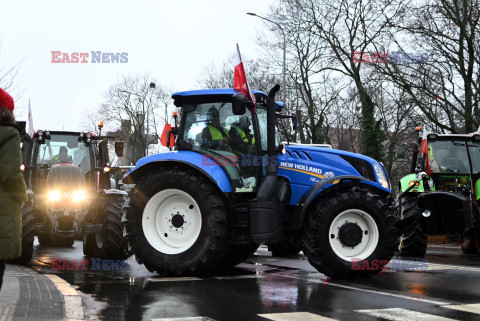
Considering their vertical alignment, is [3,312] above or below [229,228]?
below

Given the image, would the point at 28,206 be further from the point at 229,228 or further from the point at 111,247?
the point at 229,228

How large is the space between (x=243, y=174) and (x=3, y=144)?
5.02 meters

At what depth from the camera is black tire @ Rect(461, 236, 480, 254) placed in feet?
47.8

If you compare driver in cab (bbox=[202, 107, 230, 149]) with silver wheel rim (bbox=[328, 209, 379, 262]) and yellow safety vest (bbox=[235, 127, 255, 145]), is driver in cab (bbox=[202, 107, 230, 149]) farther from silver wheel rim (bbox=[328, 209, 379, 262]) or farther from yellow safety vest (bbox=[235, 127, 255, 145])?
silver wheel rim (bbox=[328, 209, 379, 262])

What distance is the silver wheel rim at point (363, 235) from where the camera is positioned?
9.14 meters

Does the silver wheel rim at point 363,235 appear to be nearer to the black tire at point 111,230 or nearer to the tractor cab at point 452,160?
the black tire at point 111,230

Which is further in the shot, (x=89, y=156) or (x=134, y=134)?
(x=134, y=134)

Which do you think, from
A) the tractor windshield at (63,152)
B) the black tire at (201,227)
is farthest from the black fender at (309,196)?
the tractor windshield at (63,152)

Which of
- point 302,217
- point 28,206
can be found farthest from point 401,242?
point 28,206

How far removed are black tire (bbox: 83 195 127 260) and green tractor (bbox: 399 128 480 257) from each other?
477cm

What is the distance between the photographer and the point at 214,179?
30.2 feet

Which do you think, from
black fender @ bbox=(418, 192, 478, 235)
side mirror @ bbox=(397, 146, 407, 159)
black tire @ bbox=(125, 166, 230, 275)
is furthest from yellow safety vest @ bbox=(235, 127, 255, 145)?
side mirror @ bbox=(397, 146, 407, 159)

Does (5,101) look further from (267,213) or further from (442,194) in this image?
(442,194)

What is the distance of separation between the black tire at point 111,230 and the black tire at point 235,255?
172 cm
